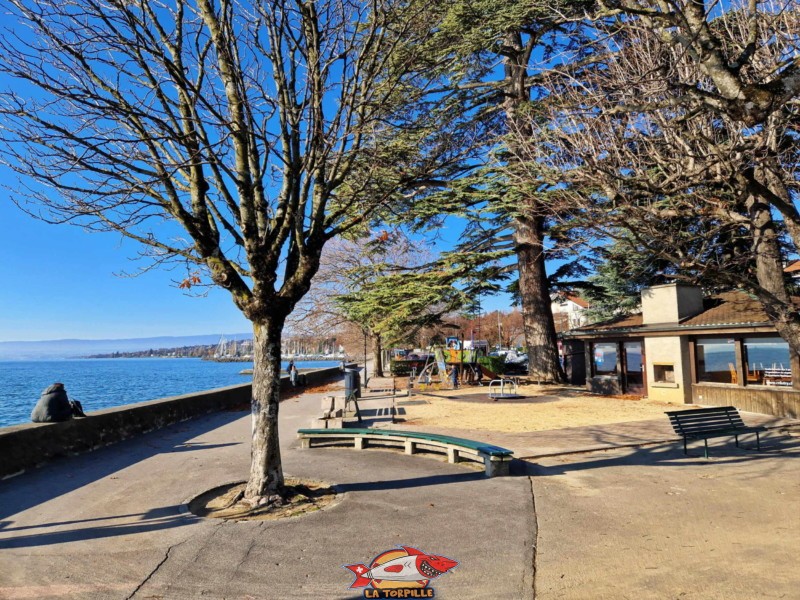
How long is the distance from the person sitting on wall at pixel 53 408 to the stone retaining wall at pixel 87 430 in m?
0.17

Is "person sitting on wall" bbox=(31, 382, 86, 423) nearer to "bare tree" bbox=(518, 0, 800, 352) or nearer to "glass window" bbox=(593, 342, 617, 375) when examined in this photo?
"bare tree" bbox=(518, 0, 800, 352)

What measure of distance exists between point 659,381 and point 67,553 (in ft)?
56.9

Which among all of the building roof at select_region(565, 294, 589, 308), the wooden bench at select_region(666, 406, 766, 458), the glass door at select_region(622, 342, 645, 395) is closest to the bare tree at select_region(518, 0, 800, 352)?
the wooden bench at select_region(666, 406, 766, 458)

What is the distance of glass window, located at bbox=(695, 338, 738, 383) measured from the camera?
50.5 ft

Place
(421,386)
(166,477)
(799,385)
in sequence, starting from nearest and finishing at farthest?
1. (166,477)
2. (799,385)
3. (421,386)

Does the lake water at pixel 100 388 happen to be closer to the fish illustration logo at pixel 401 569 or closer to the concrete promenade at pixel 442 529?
the concrete promenade at pixel 442 529

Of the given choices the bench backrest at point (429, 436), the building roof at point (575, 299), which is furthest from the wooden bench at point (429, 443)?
the building roof at point (575, 299)

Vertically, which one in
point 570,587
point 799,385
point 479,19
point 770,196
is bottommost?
point 570,587

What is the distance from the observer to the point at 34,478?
7.93 metres

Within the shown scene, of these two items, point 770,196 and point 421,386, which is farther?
point 421,386

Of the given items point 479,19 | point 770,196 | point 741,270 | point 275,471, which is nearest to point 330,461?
point 275,471

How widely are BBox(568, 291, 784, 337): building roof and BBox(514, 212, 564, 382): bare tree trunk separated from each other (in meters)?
2.21

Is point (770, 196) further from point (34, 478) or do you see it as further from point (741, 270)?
point (741, 270)

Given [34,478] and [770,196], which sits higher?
[770,196]
